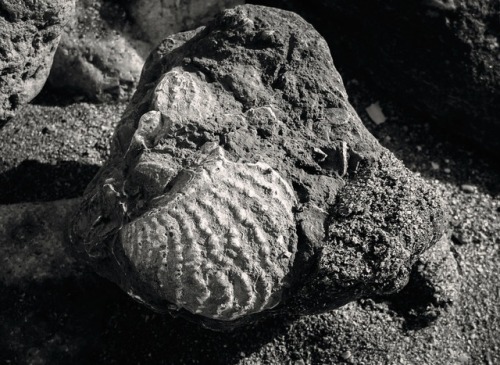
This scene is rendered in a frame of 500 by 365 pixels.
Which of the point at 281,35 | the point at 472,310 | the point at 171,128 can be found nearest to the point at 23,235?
the point at 171,128

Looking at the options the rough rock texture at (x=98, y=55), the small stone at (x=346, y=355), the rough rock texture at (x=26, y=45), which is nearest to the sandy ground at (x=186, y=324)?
the small stone at (x=346, y=355)

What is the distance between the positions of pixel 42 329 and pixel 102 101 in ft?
4.18

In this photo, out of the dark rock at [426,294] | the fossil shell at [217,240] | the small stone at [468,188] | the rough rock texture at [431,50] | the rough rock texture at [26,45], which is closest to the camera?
the fossil shell at [217,240]

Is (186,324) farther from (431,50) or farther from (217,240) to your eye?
(431,50)

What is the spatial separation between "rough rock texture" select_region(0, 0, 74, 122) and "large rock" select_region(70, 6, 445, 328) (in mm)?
687

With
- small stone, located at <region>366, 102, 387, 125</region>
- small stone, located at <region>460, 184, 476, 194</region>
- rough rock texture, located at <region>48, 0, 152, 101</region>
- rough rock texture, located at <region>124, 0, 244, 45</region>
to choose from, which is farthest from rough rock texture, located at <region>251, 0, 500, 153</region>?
rough rock texture, located at <region>48, 0, 152, 101</region>

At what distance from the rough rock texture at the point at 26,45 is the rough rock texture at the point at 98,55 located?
0.23 meters

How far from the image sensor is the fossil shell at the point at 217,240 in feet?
6.37

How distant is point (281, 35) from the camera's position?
238 centimetres

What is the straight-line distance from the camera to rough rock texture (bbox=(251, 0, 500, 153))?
2920 millimetres

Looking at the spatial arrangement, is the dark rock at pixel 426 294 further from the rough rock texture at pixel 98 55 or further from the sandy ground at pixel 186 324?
the rough rock texture at pixel 98 55

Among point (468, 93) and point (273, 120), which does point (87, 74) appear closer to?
point (273, 120)

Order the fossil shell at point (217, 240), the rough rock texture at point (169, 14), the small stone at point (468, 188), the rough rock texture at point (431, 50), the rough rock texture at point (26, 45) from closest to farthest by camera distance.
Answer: the fossil shell at point (217, 240) < the rough rock texture at point (26, 45) < the rough rock texture at point (431, 50) < the small stone at point (468, 188) < the rough rock texture at point (169, 14)

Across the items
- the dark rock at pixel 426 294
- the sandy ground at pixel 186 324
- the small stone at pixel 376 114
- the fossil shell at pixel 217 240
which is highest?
the fossil shell at pixel 217 240
